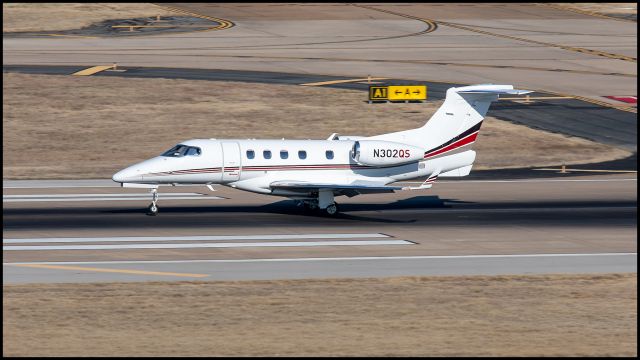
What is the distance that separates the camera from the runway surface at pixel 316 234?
1268 inches

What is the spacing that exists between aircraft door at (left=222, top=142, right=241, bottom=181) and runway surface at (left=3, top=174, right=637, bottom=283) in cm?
162

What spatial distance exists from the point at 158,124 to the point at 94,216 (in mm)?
20938

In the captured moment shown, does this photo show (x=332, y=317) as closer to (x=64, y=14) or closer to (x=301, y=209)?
(x=301, y=209)

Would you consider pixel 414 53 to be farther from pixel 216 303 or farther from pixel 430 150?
pixel 216 303

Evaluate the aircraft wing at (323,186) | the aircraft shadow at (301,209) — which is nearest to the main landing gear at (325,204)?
the aircraft shadow at (301,209)

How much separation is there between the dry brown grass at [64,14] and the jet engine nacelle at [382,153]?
58998 mm

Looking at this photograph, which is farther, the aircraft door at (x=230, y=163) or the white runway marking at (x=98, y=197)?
the white runway marking at (x=98, y=197)

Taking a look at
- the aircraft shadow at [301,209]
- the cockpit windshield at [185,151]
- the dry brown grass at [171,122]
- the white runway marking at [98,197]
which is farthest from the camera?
the dry brown grass at [171,122]

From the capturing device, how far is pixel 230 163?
39688 millimetres

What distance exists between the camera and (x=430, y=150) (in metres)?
41.8

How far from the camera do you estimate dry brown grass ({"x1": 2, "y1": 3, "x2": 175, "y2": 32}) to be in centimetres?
9581

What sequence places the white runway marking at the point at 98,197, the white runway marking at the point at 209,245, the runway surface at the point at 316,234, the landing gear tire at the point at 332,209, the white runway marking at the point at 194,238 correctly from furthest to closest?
the white runway marking at the point at 98,197, the landing gear tire at the point at 332,209, the white runway marking at the point at 194,238, the white runway marking at the point at 209,245, the runway surface at the point at 316,234

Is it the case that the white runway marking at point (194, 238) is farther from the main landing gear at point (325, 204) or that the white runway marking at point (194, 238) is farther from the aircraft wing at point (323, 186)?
the main landing gear at point (325, 204)

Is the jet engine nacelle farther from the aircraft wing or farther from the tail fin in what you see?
the aircraft wing
